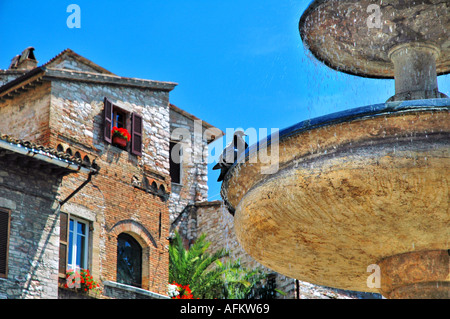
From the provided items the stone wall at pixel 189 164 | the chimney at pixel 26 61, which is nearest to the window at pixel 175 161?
the stone wall at pixel 189 164

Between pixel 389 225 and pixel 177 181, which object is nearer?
pixel 389 225

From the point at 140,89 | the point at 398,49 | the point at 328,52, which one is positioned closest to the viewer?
the point at 398,49

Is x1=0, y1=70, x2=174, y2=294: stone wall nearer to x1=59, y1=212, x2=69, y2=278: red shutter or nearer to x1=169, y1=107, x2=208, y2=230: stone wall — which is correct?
x1=59, y1=212, x2=69, y2=278: red shutter

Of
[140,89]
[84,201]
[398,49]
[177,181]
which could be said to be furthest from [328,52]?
[177,181]

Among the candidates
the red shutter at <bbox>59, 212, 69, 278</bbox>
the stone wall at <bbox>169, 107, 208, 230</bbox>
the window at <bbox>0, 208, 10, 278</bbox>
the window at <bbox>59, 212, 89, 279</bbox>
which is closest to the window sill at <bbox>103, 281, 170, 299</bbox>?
the window at <bbox>59, 212, 89, 279</bbox>

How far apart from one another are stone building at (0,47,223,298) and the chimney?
74 centimetres

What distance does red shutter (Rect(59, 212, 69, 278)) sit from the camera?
658 inches

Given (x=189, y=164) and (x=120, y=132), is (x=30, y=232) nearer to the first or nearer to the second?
(x=120, y=132)

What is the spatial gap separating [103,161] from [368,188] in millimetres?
14477

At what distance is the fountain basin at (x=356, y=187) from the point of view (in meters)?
5.38

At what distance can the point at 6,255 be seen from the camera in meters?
15.2

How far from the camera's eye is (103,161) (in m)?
19.4
